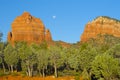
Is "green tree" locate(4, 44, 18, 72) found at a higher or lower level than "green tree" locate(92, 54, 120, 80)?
higher

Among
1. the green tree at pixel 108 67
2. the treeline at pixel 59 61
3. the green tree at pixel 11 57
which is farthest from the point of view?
the green tree at pixel 11 57

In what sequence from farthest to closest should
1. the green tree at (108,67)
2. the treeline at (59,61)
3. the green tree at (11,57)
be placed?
the green tree at (11,57), the treeline at (59,61), the green tree at (108,67)

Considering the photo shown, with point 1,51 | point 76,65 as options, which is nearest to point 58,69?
point 76,65

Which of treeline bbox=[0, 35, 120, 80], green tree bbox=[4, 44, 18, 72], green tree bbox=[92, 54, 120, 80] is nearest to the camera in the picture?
green tree bbox=[92, 54, 120, 80]

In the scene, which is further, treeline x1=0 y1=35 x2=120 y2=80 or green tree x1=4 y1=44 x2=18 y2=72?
green tree x1=4 y1=44 x2=18 y2=72

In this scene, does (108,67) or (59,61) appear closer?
(108,67)

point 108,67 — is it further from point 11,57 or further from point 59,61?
point 11,57

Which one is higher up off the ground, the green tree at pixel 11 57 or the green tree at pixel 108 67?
the green tree at pixel 11 57

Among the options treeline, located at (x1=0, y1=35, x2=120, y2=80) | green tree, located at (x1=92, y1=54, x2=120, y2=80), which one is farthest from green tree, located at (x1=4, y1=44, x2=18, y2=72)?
green tree, located at (x1=92, y1=54, x2=120, y2=80)

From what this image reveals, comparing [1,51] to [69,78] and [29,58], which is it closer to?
[29,58]

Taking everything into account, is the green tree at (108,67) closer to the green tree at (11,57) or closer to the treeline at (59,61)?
the treeline at (59,61)

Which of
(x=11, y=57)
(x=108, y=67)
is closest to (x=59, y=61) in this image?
(x=11, y=57)

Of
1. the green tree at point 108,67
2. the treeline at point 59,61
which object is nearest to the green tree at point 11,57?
the treeline at point 59,61

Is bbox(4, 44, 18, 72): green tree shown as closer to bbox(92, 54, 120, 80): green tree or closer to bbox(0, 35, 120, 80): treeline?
bbox(0, 35, 120, 80): treeline
